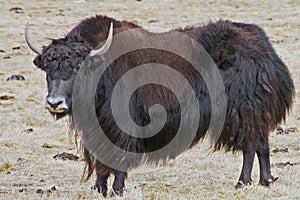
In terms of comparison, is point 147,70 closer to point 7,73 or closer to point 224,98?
point 224,98

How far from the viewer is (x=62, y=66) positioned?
5766 millimetres

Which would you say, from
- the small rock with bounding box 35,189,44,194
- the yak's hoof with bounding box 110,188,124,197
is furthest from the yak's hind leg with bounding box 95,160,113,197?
the small rock with bounding box 35,189,44,194

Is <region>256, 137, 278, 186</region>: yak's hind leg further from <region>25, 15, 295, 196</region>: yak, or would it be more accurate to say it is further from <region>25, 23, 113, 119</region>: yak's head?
<region>25, 23, 113, 119</region>: yak's head

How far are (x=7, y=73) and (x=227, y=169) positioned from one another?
30.8 feet

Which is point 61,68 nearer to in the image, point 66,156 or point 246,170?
point 246,170

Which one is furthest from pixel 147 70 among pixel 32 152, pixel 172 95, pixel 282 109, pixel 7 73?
pixel 7 73

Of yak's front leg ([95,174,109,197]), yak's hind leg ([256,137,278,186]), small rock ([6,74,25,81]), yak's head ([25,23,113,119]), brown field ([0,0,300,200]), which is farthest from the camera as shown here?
small rock ([6,74,25,81])

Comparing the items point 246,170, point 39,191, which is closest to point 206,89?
point 246,170

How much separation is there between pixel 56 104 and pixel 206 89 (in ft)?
6.11

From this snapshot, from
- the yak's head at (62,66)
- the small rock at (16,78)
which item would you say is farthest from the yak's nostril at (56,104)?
the small rock at (16,78)

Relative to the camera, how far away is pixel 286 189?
5930 millimetres

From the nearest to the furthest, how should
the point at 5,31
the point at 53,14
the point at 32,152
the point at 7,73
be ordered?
the point at 32,152, the point at 7,73, the point at 5,31, the point at 53,14

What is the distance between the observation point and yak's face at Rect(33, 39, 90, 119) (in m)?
5.62

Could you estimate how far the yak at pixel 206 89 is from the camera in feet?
20.3
